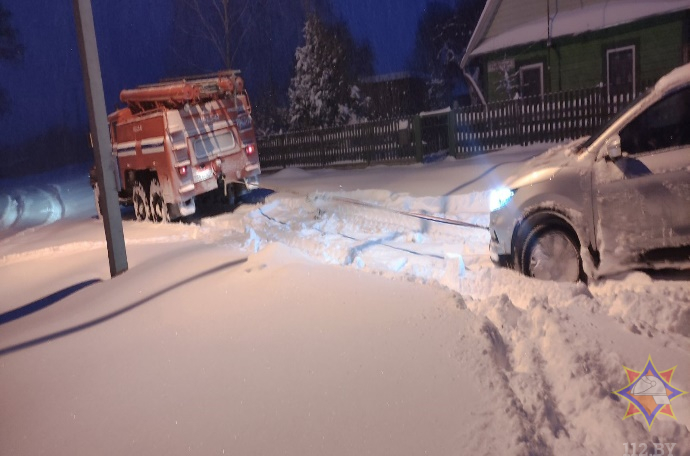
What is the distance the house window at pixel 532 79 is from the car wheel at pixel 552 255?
17856mm

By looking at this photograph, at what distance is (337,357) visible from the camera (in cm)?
410

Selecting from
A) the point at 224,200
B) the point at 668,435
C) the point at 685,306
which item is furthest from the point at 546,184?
the point at 224,200

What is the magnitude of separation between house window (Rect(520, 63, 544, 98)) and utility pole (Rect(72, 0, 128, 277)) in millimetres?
18089

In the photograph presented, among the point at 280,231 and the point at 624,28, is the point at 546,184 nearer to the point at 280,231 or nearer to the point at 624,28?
the point at 280,231

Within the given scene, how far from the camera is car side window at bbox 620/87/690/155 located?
A: 531 cm

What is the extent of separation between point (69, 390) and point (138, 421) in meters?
1.01

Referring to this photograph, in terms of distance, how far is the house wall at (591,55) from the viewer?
18.9 meters

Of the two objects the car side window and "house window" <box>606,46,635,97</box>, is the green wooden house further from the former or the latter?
the car side window

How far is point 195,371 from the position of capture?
4195mm

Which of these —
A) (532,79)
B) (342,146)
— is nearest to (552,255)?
(342,146)

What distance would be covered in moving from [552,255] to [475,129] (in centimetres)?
1218

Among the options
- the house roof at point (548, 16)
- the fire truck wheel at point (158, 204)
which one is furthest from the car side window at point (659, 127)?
the house roof at point (548, 16)

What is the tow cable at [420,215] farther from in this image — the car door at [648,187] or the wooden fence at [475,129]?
the wooden fence at [475,129]

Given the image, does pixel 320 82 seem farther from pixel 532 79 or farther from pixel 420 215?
pixel 420 215
